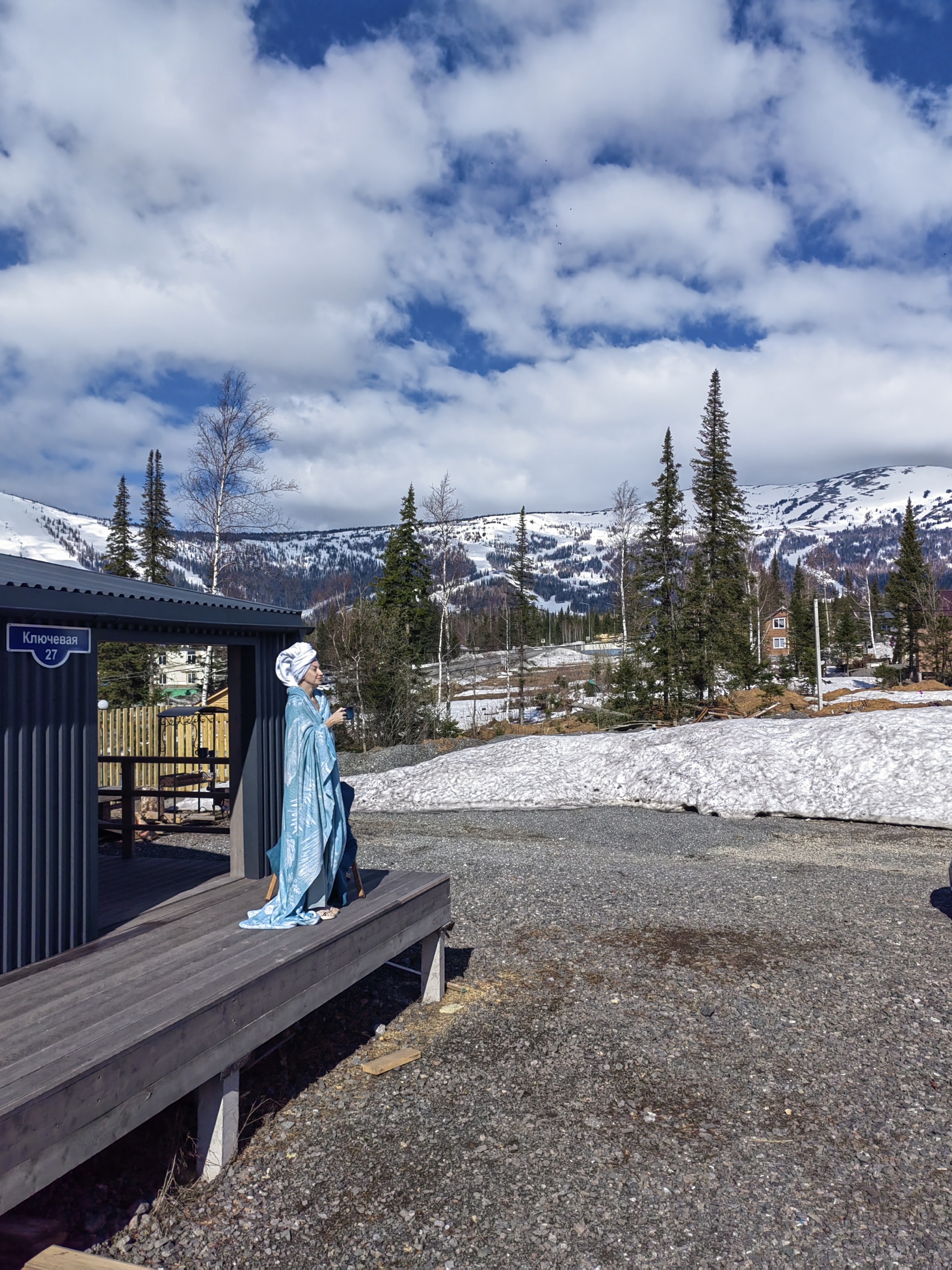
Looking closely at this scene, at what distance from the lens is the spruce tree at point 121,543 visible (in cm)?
3356

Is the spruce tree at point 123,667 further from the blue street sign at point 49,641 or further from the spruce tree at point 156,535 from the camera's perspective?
the blue street sign at point 49,641

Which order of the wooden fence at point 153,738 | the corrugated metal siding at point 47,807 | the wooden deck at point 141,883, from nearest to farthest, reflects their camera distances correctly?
1. the corrugated metal siding at point 47,807
2. the wooden deck at point 141,883
3. the wooden fence at point 153,738

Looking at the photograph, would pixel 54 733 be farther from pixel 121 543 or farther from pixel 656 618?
pixel 121 543

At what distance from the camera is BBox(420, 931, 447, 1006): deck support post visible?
5750 mm

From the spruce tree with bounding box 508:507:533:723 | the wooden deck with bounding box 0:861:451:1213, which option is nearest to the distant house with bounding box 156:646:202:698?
the spruce tree with bounding box 508:507:533:723

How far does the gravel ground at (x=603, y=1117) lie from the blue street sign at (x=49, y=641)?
8.24 ft

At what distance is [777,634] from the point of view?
8269 centimetres

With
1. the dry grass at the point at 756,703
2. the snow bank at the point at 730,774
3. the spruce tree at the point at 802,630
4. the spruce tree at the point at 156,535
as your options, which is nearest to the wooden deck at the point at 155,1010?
the snow bank at the point at 730,774

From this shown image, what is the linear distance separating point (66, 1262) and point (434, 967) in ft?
10.4

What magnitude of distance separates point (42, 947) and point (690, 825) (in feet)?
33.9

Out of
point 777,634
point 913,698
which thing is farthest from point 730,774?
point 777,634

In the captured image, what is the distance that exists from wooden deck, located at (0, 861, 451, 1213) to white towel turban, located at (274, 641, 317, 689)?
146cm

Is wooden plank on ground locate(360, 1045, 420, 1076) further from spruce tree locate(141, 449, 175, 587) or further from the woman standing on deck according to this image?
spruce tree locate(141, 449, 175, 587)

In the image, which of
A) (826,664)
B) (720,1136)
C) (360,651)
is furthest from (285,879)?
(826,664)
